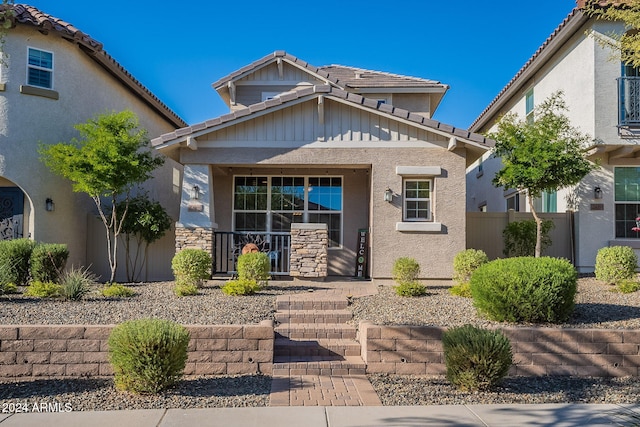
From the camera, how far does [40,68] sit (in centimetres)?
1345

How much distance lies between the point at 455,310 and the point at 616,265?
16.3 ft

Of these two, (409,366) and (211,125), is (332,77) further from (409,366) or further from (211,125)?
(409,366)

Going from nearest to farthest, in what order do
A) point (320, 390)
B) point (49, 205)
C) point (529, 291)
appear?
1. point (320, 390)
2. point (529, 291)
3. point (49, 205)

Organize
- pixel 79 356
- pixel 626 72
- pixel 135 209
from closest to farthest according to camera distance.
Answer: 1. pixel 79 356
2. pixel 626 72
3. pixel 135 209

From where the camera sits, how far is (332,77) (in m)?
15.9

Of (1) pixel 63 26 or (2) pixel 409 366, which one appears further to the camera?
(1) pixel 63 26

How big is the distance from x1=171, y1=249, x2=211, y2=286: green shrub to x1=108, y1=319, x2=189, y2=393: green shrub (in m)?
4.35

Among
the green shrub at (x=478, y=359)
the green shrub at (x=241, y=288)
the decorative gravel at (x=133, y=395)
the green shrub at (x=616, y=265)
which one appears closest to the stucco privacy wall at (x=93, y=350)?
the decorative gravel at (x=133, y=395)

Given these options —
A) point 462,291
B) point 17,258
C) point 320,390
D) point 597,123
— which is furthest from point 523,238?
point 17,258

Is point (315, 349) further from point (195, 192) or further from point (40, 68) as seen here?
point (40, 68)

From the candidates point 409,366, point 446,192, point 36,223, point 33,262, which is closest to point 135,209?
point 36,223

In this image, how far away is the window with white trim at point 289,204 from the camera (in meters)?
14.4

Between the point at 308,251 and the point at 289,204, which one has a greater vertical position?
the point at 289,204

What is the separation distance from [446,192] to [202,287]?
635 centimetres
